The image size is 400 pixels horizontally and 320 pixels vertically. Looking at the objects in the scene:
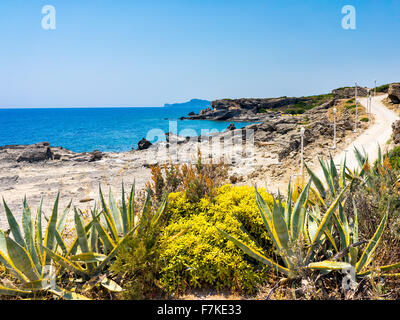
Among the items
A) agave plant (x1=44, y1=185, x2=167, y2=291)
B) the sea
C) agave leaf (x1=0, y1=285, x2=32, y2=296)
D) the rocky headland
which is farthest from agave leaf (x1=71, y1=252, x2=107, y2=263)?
the sea

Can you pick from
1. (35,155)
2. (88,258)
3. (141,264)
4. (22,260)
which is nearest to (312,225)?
(141,264)

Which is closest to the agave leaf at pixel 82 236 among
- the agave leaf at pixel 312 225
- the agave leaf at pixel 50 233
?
the agave leaf at pixel 50 233

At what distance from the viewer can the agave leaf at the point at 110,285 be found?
7.89ft

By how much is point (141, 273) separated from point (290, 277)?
1.52m

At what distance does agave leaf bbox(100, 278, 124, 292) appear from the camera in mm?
2404

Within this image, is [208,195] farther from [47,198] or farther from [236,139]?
[236,139]

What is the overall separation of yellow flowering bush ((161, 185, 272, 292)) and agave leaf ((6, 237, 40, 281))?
48.3 inches

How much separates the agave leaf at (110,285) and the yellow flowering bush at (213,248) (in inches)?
19.9

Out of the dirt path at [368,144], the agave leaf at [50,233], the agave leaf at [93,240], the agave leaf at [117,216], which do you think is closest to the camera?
the agave leaf at [50,233]

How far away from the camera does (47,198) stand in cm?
694

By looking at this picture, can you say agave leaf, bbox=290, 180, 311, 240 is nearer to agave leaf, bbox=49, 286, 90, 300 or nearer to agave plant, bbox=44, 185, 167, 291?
agave plant, bbox=44, 185, 167, 291

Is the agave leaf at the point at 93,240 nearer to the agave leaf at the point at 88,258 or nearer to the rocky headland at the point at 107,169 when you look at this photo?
the agave leaf at the point at 88,258

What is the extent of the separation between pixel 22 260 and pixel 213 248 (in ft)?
6.15
